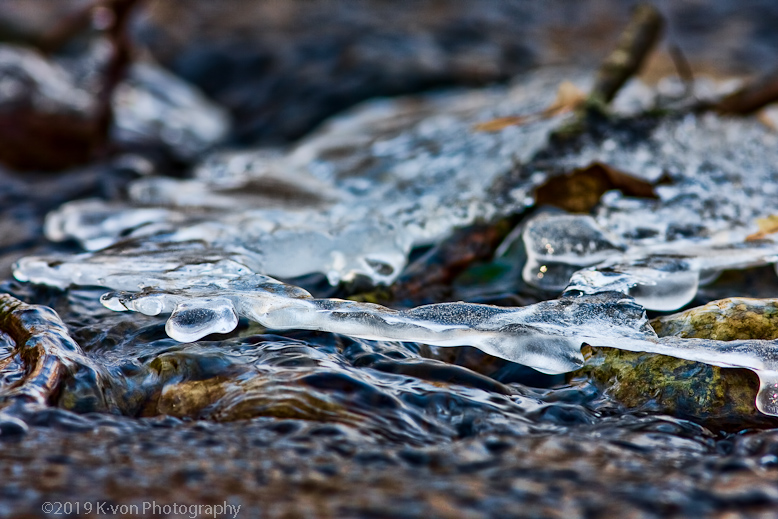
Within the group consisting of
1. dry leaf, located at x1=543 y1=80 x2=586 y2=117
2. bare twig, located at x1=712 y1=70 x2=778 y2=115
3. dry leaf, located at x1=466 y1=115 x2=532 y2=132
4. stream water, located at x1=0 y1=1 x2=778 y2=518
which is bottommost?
stream water, located at x1=0 y1=1 x2=778 y2=518

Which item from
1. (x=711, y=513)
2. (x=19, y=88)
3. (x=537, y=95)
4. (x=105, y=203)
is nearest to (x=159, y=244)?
(x=105, y=203)

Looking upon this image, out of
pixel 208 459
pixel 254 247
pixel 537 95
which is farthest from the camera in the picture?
pixel 537 95

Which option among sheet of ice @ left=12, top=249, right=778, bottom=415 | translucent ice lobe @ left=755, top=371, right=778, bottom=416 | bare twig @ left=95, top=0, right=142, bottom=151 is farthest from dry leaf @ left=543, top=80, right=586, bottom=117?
bare twig @ left=95, top=0, right=142, bottom=151

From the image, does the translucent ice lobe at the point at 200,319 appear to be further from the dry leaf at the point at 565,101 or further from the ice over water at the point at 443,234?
the dry leaf at the point at 565,101

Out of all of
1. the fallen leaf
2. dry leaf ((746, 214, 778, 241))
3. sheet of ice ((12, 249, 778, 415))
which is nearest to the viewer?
sheet of ice ((12, 249, 778, 415))

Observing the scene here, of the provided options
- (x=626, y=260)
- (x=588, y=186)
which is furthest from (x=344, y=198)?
(x=626, y=260)

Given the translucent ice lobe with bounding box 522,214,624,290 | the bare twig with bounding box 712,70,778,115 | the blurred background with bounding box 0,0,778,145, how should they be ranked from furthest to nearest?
1. the blurred background with bounding box 0,0,778,145
2. the bare twig with bounding box 712,70,778,115
3. the translucent ice lobe with bounding box 522,214,624,290

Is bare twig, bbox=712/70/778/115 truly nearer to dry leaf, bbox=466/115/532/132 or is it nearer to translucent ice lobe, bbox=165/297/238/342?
dry leaf, bbox=466/115/532/132

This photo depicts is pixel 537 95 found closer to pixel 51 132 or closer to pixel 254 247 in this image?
pixel 254 247
